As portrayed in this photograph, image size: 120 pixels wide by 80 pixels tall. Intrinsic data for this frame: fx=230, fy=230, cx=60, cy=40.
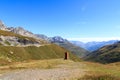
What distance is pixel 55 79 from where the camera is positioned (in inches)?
1102

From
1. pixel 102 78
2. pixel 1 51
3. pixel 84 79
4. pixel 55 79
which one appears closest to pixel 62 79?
pixel 55 79

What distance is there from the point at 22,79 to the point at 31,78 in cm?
123

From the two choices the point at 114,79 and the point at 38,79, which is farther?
the point at 38,79

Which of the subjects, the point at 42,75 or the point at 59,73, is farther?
the point at 59,73

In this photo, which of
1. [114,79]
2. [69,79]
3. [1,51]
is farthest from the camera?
[1,51]

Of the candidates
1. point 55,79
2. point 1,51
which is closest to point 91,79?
point 55,79

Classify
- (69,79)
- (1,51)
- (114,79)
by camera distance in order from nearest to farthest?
(114,79), (69,79), (1,51)

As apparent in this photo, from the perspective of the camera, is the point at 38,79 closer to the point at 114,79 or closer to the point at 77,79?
the point at 77,79

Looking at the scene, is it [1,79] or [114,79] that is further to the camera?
[1,79]

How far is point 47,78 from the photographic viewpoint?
29062 mm

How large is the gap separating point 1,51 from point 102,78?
18095cm

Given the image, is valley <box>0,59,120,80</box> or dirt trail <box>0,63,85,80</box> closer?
valley <box>0,59,120,80</box>

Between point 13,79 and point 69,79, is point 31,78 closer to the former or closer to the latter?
point 13,79

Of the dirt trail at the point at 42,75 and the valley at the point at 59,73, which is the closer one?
the valley at the point at 59,73
